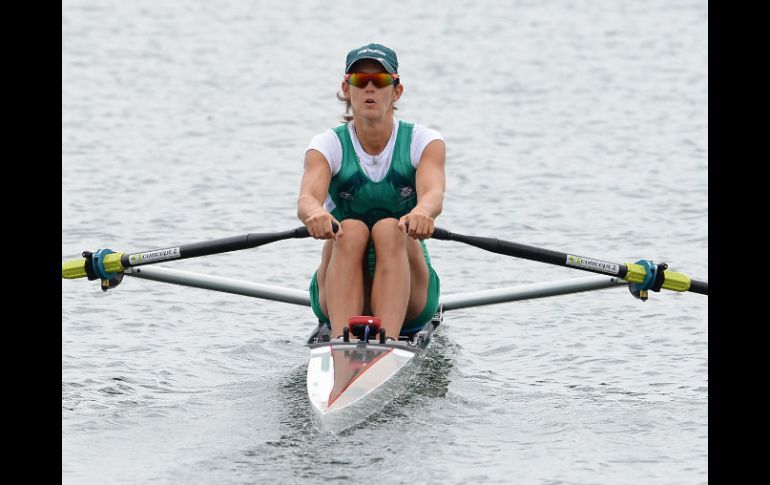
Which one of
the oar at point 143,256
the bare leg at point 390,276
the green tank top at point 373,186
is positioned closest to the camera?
the bare leg at point 390,276

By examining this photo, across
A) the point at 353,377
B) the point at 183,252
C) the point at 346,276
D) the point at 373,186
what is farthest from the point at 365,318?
the point at 183,252

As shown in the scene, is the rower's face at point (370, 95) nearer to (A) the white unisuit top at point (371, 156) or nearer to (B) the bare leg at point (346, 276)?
(A) the white unisuit top at point (371, 156)

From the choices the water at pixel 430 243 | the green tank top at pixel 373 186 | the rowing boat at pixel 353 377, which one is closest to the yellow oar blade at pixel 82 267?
the water at pixel 430 243

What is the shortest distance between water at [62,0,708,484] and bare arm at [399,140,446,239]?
107cm

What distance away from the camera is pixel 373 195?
9.54 meters

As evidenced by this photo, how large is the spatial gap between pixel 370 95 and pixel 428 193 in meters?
0.76

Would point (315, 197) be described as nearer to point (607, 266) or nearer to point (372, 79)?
point (372, 79)

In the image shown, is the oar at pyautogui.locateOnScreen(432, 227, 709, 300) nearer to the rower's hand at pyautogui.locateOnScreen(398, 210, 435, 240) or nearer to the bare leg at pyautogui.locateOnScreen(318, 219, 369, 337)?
the rower's hand at pyautogui.locateOnScreen(398, 210, 435, 240)

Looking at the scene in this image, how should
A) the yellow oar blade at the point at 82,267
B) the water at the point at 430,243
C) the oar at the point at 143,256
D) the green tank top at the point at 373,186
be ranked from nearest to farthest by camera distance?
the water at the point at 430,243, the oar at the point at 143,256, the green tank top at the point at 373,186, the yellow oar blade at the point at 82,267

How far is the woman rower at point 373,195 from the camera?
30.1 ft

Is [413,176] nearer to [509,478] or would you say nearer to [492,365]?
[492,365]

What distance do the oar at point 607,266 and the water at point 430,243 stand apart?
2.13 feet

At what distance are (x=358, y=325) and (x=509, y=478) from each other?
5.55ft

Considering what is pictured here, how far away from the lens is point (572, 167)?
17938mm
